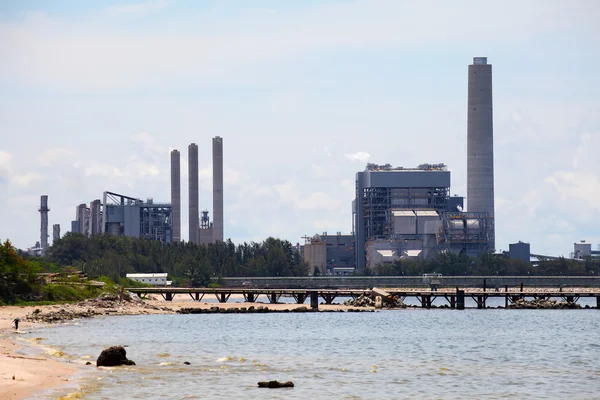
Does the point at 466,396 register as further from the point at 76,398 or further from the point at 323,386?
the point at 76,398

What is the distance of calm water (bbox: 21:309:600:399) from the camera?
38.4m

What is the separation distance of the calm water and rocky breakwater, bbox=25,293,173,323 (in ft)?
8.78

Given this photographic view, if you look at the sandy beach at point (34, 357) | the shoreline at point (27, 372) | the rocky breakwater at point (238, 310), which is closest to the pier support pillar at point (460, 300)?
the rocky breakwater at point (238, 310)

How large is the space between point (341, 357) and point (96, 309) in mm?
45685

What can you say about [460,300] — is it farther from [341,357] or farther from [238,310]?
[341,357]

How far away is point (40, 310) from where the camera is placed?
268 feet

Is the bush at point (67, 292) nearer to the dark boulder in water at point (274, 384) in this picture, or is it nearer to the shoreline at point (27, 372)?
the shoreline at point (27, 372)

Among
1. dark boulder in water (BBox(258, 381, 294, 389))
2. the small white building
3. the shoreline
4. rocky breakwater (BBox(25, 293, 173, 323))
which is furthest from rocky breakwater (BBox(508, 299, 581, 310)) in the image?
the small white building

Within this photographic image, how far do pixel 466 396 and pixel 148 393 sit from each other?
12.1 m

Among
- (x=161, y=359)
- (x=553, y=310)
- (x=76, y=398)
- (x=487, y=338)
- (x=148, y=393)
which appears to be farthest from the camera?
(x=553, y=310)

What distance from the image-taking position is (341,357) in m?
52.6

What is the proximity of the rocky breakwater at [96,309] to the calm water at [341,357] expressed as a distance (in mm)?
2677

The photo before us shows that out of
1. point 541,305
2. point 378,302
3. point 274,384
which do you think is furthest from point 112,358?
point 541,305

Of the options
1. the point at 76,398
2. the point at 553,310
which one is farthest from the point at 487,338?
the point at 553,310
